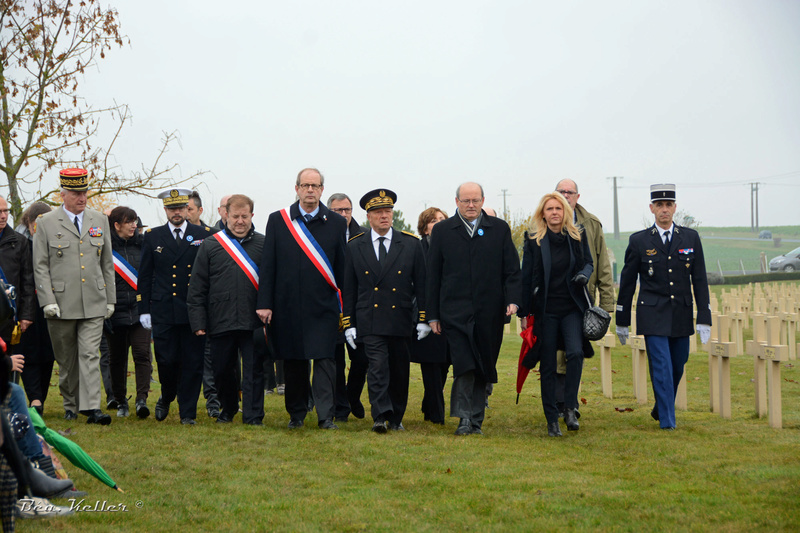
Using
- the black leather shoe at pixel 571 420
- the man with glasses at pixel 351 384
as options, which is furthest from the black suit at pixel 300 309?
the black leather shoe at pixel 571 420

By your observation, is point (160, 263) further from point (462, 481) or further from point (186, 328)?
point (462, 481)

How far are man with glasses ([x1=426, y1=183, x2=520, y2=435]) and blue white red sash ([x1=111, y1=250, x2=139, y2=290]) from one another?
3.41 metres

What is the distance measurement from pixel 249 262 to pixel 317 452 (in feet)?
8.13

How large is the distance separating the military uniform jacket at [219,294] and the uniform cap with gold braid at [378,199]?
4.48ft

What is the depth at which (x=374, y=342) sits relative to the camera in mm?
8836

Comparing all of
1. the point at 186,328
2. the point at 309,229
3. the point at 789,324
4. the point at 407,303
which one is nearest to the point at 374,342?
the point at 407,303

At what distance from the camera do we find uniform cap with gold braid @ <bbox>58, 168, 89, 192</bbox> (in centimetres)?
918

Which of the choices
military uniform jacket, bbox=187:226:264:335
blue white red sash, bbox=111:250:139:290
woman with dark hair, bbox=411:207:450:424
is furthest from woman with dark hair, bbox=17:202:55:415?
woman with dark hair, bbox=411:207:450:424

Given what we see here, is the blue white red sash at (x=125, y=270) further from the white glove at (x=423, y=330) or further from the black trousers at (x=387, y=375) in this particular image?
the white glove at (x=423, y=330)

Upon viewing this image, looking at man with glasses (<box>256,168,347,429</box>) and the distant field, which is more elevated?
the distant field

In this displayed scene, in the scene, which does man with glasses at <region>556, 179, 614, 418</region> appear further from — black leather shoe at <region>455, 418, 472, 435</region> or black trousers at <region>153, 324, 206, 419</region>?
black trousers at <region>153, 324, 206, 419</region>

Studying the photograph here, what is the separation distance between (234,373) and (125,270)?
6.24ft

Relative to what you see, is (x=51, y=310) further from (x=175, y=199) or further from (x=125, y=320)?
(x=175, y=199)

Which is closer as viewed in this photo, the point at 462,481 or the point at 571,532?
the point at 571,532
